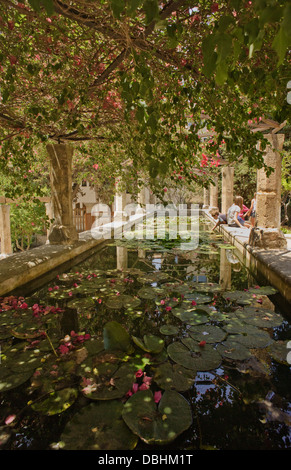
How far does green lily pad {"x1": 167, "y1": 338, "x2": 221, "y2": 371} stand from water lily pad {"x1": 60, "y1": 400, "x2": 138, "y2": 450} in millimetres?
607

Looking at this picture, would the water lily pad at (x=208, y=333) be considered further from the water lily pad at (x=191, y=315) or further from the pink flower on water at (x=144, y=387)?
the pink flower on water at (x=144, y=387)

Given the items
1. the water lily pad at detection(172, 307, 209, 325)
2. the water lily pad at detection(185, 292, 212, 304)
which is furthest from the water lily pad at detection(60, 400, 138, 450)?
the water lily pad at detection(185, 292, 212, 304)

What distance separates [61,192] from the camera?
19.4 feet

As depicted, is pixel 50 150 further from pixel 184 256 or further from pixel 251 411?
pixel 251 411

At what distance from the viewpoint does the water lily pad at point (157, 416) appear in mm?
1400

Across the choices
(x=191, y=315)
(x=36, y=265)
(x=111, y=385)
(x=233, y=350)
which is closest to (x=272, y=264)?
(x=191, y=315)

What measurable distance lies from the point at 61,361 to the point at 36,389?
0.29 metres

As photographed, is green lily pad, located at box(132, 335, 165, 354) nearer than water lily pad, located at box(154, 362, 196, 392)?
No

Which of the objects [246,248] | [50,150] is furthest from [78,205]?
[246,248]

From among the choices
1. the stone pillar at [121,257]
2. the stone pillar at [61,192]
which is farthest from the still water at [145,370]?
the stone pillar at [61,192]

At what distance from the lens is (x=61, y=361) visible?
2055 millimetres

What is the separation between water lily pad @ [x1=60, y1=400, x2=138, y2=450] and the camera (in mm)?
1354

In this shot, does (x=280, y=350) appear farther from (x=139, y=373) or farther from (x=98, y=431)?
(x=98, y=431)

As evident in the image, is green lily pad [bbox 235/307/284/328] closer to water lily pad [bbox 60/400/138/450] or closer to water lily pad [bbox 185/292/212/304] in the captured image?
water lily pad [bbox 185/292/212/304]
